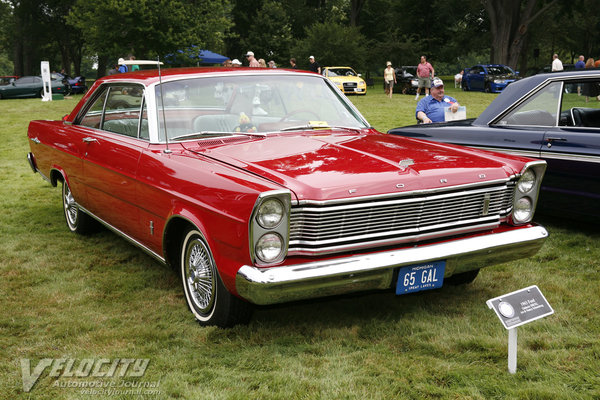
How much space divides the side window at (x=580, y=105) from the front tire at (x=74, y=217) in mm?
4571

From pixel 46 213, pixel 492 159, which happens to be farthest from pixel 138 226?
pixel 46 213

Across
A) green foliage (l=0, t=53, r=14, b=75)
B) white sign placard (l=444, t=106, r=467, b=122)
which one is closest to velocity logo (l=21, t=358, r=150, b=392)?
white sign placard (l=444, t=106, r=467, b=122)

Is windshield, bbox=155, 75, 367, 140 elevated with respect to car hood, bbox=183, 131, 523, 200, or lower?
elevated

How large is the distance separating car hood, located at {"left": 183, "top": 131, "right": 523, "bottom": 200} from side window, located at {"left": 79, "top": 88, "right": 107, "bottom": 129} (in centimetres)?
162

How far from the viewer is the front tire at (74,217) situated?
239 inches

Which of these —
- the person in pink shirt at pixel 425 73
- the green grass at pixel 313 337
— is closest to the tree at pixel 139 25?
the person in pink shirt at pixel 425 73

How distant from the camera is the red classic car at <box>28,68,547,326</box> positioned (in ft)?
11.0

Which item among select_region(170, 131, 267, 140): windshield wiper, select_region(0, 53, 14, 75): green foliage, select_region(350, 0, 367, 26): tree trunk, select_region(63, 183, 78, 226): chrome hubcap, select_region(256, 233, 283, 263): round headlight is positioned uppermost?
select_region(350, 0, 367, 26): tree trunk

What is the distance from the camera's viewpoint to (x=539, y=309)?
319 cm

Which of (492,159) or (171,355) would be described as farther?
(492,159)

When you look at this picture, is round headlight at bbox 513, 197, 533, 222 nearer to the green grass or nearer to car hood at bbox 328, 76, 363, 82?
the green grass

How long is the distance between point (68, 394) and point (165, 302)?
132cm

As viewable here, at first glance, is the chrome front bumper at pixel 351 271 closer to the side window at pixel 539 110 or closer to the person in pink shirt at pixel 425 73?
the side window at pixel 539 110

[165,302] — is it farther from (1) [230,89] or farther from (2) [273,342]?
(1) [230,89]
